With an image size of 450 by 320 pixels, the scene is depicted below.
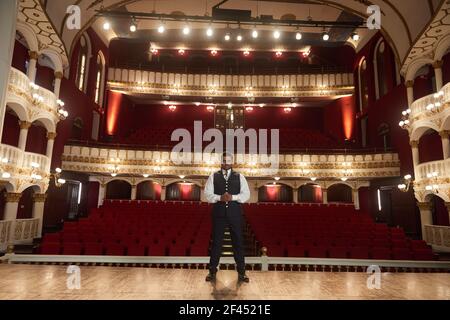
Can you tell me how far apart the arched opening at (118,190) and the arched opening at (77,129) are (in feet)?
10.0

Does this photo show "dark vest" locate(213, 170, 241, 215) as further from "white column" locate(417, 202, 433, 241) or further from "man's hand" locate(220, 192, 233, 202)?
"white column" locate(417, 202, 433, 241)

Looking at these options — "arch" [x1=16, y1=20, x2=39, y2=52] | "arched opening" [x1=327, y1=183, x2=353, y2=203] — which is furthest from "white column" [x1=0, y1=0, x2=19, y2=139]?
"arched opening" [x1=327, y1=183, x2=353, y2=203]

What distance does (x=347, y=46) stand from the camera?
1639 cm

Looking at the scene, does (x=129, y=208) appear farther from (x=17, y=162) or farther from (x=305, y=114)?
(x=305, y=114)

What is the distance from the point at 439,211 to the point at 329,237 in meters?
5.71

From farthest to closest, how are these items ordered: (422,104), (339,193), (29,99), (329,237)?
(339,193), (422,104), (29,99), (329,237)

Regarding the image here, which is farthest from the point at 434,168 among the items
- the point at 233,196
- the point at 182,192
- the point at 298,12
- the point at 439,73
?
the point at 182,192

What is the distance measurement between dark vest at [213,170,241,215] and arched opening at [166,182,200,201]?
12.4 m

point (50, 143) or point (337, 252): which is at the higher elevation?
point (50, 143)

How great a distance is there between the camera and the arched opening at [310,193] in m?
15.6

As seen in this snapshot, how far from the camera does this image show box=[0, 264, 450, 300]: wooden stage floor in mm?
2600

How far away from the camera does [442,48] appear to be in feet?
29.5

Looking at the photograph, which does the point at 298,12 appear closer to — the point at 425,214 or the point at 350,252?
the point at 425,214
